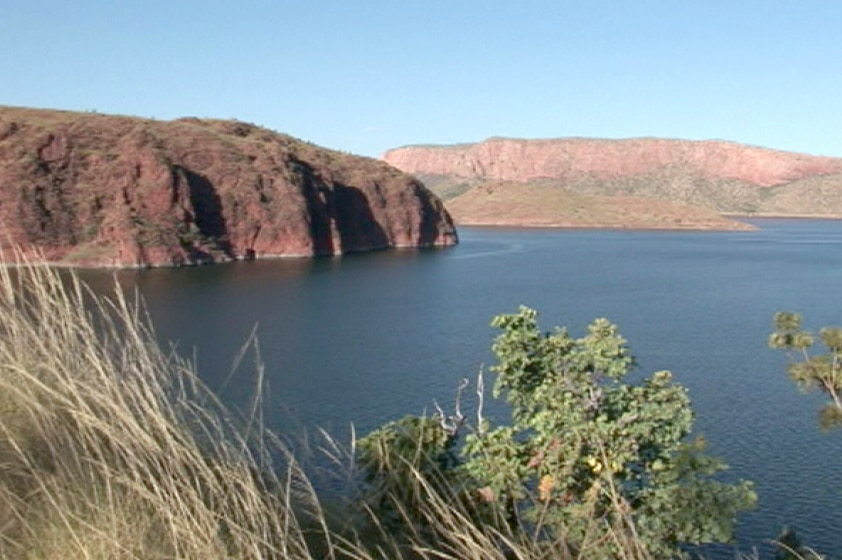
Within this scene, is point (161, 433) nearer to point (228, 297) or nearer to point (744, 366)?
point (744, 366)

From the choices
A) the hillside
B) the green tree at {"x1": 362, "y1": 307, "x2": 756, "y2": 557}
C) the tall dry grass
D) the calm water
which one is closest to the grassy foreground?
the tall dry grass

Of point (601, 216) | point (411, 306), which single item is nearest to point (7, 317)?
point (411, 306)

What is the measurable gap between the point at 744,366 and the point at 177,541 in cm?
3571

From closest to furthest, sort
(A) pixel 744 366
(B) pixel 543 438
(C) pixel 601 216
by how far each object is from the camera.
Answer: (B) pixel 543 438
(A) pixel 744 366
(C) pixel 601 216

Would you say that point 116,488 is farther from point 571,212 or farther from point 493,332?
point 571,212

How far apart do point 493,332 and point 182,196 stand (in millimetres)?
51836

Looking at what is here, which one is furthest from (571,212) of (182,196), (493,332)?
(493,332)

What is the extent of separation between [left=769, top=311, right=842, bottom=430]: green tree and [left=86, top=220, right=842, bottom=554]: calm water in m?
4.17

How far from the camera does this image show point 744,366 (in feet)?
114

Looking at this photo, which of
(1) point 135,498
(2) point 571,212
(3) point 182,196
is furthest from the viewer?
(2) point 571,212

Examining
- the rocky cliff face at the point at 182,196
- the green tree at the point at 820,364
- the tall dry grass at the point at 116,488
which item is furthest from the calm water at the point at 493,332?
the rocky cliff face at the point at 182,196

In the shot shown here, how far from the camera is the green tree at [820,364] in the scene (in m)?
14.4

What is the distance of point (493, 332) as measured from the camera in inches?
1711

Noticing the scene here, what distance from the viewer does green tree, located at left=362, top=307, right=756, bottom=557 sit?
10523 mm
